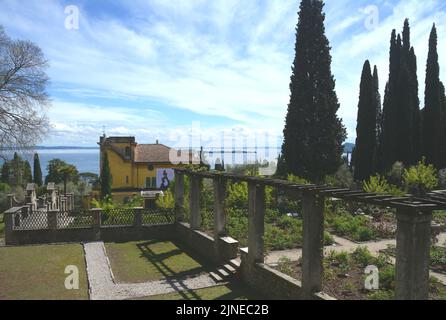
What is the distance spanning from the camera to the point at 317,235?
27.1 ft

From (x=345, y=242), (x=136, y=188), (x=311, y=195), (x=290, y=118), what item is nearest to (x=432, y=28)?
(x=290, y=118)

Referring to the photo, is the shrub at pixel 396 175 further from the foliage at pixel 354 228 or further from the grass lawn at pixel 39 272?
the grass lawn at pixel 39 272

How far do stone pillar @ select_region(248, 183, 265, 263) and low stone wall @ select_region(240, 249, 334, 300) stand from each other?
256 millimetres

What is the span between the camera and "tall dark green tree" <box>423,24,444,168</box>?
2953 centimetres

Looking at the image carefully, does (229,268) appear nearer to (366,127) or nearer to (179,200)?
(179,200)

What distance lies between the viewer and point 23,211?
19672 millimetres

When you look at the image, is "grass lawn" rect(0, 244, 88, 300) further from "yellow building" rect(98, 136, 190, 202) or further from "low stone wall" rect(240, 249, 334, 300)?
"yellow building" rect(98, 136, 190, 202)

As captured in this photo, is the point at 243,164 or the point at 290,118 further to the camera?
the point at 243,164

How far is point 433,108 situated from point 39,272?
95.4ft

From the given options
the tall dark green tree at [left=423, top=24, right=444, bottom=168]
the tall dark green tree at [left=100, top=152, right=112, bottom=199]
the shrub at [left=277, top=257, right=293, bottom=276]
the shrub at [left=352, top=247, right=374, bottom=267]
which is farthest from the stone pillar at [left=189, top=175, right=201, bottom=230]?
the tall dark green tree at [left=423, top=24, right=444, bottom=168]

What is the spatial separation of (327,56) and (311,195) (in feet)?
65.1

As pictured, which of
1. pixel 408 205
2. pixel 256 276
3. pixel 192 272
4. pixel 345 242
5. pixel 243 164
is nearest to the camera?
pixel 408 205

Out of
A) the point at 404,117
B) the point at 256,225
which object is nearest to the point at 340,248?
the point at 256,225
